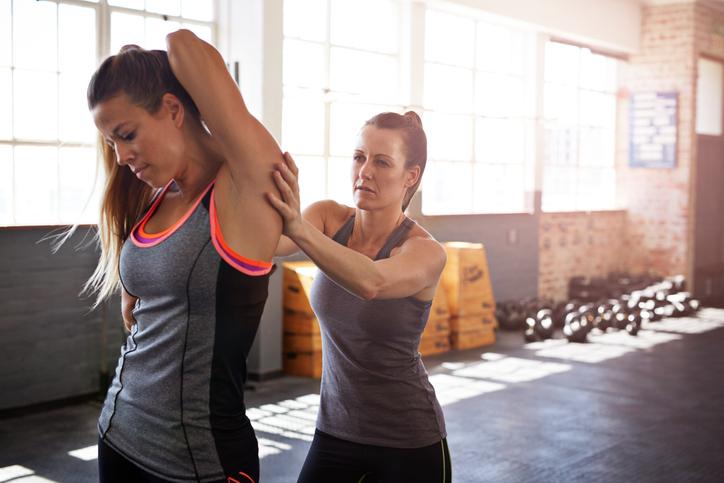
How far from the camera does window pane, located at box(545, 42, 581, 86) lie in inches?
356

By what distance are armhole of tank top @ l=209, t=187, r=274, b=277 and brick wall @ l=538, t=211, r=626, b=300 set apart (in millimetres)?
7825

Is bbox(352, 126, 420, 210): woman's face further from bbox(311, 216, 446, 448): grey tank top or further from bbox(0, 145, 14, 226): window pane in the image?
bbox(0, 145, 14, 226): window pane

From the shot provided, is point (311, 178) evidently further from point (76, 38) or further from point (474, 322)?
point (76, 38)

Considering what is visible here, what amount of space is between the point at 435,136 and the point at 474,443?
3956mm

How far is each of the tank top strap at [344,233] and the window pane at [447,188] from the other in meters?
5.34

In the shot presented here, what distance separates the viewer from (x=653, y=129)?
10.0 meters

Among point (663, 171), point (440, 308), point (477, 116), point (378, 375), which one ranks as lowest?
point (440, 308)

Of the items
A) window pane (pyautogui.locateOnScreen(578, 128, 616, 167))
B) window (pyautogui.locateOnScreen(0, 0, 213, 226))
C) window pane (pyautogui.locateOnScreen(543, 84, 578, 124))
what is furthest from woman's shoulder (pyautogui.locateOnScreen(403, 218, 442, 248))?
window pane (pyautogui.locateOnScreen(578, 128, 616, 167))

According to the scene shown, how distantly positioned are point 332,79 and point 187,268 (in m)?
5.42

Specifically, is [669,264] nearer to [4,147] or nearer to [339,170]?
[339,170]

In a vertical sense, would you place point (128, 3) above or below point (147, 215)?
above

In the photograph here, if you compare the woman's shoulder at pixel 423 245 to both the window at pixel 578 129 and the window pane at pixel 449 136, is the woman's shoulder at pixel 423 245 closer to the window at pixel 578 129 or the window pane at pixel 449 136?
the window pane at pixel 449 136

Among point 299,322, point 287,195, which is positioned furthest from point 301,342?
point 287,195

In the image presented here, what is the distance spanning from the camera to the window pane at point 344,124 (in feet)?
21.8
